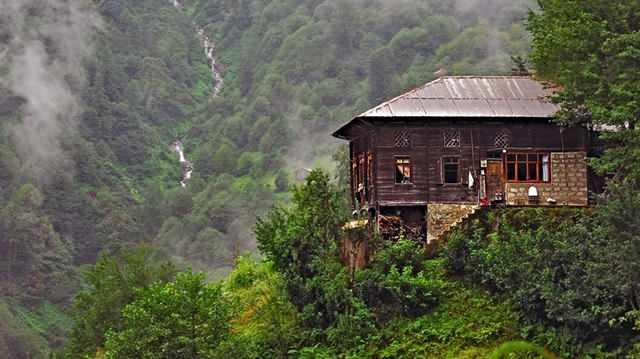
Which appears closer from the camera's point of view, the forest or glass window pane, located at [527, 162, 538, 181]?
the forest

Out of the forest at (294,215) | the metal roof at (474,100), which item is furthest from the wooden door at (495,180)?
the forest at (294,215)

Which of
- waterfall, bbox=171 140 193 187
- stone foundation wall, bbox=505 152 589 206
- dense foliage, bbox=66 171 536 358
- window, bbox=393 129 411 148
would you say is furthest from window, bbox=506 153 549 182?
waterfall, bbox=171 140 193 187

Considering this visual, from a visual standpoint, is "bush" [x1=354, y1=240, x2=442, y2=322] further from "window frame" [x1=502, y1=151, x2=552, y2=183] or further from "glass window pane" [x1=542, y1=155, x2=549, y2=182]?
"glass window pane" [x1=542, y1=155, x2=549, y2=182]

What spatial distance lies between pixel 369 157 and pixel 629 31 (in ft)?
41.5

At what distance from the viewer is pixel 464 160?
46281 millimetres

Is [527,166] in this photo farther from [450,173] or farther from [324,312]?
[324,312]

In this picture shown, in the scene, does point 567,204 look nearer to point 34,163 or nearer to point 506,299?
point 506,299

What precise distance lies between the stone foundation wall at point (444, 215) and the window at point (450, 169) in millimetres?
1138

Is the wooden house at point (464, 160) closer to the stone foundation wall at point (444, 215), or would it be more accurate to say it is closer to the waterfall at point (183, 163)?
the stone foundation wall at point (444, 215)

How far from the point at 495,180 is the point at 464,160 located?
63.2 inches

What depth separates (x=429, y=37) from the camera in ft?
592

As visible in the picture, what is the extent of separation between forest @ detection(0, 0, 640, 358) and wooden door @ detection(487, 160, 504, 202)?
2.92 metres

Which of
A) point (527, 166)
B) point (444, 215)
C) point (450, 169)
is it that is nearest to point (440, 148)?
point (450, 169)

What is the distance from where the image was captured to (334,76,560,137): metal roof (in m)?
45.8
